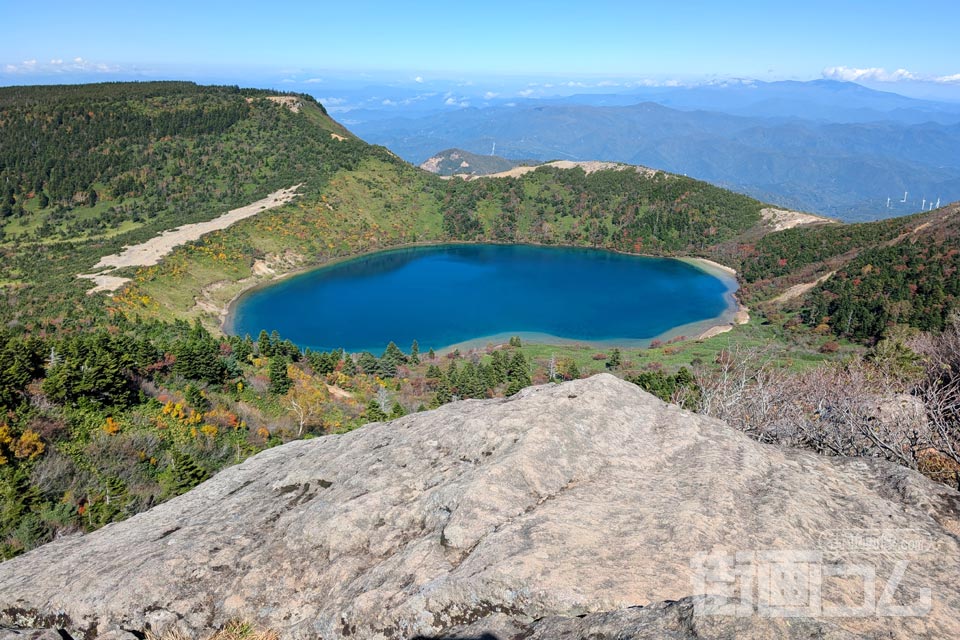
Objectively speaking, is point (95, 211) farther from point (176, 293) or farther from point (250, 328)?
point (250, 328)

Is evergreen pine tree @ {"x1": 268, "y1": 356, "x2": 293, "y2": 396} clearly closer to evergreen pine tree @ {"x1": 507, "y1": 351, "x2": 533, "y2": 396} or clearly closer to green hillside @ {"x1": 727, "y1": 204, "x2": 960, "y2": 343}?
evergreen pine tree @ {"x1": 507, "y1": 351, "x2": 533, "y2": 396}

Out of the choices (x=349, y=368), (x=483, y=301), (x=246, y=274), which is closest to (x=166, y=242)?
(x=246, y=274)

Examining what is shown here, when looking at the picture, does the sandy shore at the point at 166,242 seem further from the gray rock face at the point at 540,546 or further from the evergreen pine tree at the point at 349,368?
the gray rock face at the point at 540,546

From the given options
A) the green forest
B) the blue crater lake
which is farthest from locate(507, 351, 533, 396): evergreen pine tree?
the blue crater lake

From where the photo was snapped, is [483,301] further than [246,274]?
No

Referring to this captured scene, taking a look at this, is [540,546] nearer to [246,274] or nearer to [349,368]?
[349,368]

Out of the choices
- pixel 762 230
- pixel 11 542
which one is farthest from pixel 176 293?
pixel 762 230

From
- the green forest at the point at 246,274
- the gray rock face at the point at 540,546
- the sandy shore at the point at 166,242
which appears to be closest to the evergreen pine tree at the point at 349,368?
the green forest at the point at 246,274
